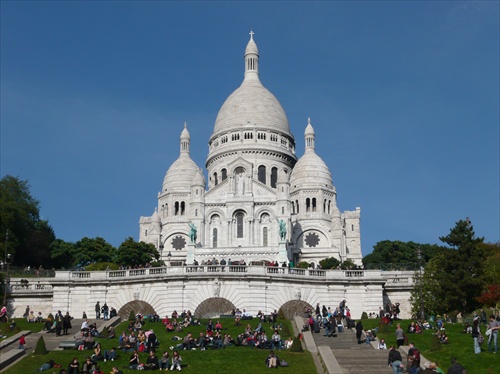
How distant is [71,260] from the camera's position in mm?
84375

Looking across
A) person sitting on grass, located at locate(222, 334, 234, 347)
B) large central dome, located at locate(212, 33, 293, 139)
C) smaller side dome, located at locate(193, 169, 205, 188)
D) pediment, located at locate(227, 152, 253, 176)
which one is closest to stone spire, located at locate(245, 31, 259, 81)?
large central dome, located at locate(212, 33, 293, 139)

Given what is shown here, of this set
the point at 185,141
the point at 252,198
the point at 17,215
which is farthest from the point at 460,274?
the point at 185,141

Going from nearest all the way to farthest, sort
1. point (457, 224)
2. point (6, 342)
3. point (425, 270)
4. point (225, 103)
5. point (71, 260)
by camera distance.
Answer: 1. point (6, 342)
2. point (457, 224)
3. point (425, 270)
4. point (71, 260)
5. point (225, 103)

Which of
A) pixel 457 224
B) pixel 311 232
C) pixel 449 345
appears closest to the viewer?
pixel 449 345

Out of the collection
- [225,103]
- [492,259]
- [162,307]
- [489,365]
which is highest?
[225,103]

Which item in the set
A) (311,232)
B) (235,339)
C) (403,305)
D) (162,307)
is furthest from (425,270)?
(311,232)

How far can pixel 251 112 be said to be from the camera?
391ft

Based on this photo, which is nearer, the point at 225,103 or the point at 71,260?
the point at 71,260

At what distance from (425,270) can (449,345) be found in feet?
67.0

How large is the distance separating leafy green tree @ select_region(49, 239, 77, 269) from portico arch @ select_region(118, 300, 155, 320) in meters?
30.7

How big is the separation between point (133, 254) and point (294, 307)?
30.6m

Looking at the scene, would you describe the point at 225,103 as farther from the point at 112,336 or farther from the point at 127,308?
the point at 112,336

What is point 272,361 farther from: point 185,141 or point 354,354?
point 185,141

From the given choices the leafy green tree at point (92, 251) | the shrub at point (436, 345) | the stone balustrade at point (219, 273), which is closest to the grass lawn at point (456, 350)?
the shrub at point (436, 345)
